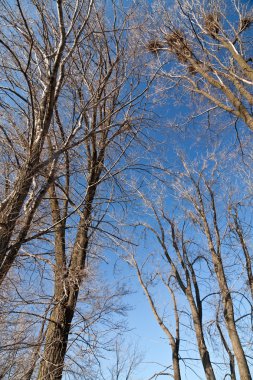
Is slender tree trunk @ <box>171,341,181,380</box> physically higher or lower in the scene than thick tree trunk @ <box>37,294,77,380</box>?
higher

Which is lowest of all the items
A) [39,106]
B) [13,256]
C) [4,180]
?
[13,256]

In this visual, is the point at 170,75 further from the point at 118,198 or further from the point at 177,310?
the point at 177,310

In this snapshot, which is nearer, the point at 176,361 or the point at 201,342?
the point at 201,342

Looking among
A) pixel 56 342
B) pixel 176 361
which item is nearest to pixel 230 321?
pixel 176 361

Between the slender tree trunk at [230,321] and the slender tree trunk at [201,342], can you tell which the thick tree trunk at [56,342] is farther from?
the slender tree trunk at [201,342]

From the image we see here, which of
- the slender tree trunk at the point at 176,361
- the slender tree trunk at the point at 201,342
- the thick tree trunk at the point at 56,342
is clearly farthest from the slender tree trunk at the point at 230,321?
the thick tree trunk at the point at 56,342

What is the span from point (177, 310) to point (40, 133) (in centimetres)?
1043

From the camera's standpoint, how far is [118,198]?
4.45m

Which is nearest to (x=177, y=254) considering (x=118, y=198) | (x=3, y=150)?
(x=118, y=198)

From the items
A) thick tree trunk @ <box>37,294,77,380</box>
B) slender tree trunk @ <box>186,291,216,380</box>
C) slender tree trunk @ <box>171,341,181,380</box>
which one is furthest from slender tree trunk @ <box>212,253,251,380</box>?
thick tree trunk @ <box>37,294,77,380</box>

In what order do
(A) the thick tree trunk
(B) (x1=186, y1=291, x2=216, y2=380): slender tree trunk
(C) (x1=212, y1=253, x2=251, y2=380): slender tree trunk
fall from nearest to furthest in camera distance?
1. (A) the thick tree trunk
2. (C) (x1=212, y1=253, x2=251, y2=380): slender tree trunk
3. (B) (x1=186, y1=291, x2=216, y2=380): slender tree trunk

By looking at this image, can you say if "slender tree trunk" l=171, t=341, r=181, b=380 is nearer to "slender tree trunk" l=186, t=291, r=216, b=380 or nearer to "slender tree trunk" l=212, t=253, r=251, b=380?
"slender tree trunk" l=186, t=291, r=216, b=380

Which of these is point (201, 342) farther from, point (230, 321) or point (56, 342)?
point (56, 342)

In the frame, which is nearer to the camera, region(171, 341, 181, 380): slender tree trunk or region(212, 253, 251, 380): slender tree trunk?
region(212, 253, 251, 380): slender tree trunk
